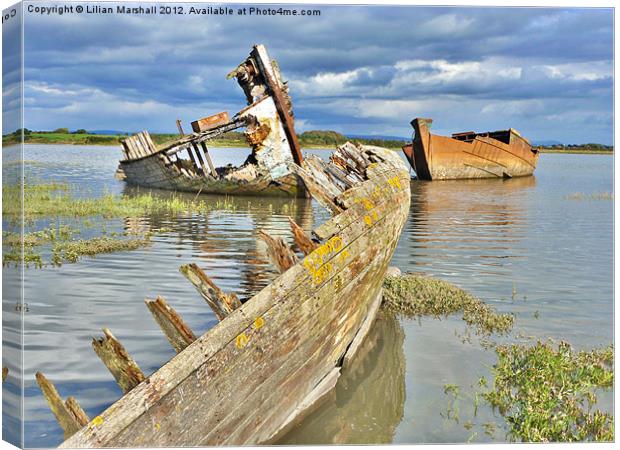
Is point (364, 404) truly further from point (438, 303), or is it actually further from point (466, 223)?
point (466, 223)

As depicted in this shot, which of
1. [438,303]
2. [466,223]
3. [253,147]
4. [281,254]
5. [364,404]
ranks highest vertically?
[253,147]

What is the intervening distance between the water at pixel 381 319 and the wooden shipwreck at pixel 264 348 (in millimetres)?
622

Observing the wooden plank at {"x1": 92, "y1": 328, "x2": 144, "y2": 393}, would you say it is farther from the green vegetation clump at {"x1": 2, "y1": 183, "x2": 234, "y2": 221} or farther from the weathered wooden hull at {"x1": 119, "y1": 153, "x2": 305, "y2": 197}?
the weathered wooden hull at {"x1": 119, "y1": 153, "x2": 305, "y2": 197}

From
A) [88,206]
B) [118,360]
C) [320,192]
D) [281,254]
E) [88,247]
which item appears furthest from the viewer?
[88,206]

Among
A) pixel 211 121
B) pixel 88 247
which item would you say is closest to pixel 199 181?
pixel 211 121

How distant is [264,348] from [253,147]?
1753 centimetres

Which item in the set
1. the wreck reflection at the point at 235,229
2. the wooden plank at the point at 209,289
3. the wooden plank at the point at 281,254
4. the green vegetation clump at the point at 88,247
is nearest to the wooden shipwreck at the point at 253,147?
the wreck reflection at the point at 235,229

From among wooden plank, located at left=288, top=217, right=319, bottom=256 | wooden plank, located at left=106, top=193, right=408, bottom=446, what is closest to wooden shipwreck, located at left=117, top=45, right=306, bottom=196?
wooden plank, located at left=106, top=193, right=408, bottom=446

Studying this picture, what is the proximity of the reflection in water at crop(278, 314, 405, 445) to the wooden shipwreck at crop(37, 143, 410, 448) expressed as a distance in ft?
0.62

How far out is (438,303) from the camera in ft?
28.9

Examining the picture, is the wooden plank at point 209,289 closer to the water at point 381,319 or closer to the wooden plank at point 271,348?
the wooden plank at point 271,348

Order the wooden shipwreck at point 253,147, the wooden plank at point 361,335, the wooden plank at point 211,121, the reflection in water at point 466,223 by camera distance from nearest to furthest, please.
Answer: the wooden plank at point 361,335
the reflection in water at point 466,223
the wooden shipwreck at point 253,147
the wooden plank at point 211,121

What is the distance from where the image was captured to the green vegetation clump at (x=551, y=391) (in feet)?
17.5

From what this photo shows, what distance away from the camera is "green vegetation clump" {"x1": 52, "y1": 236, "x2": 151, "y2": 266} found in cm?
1098
